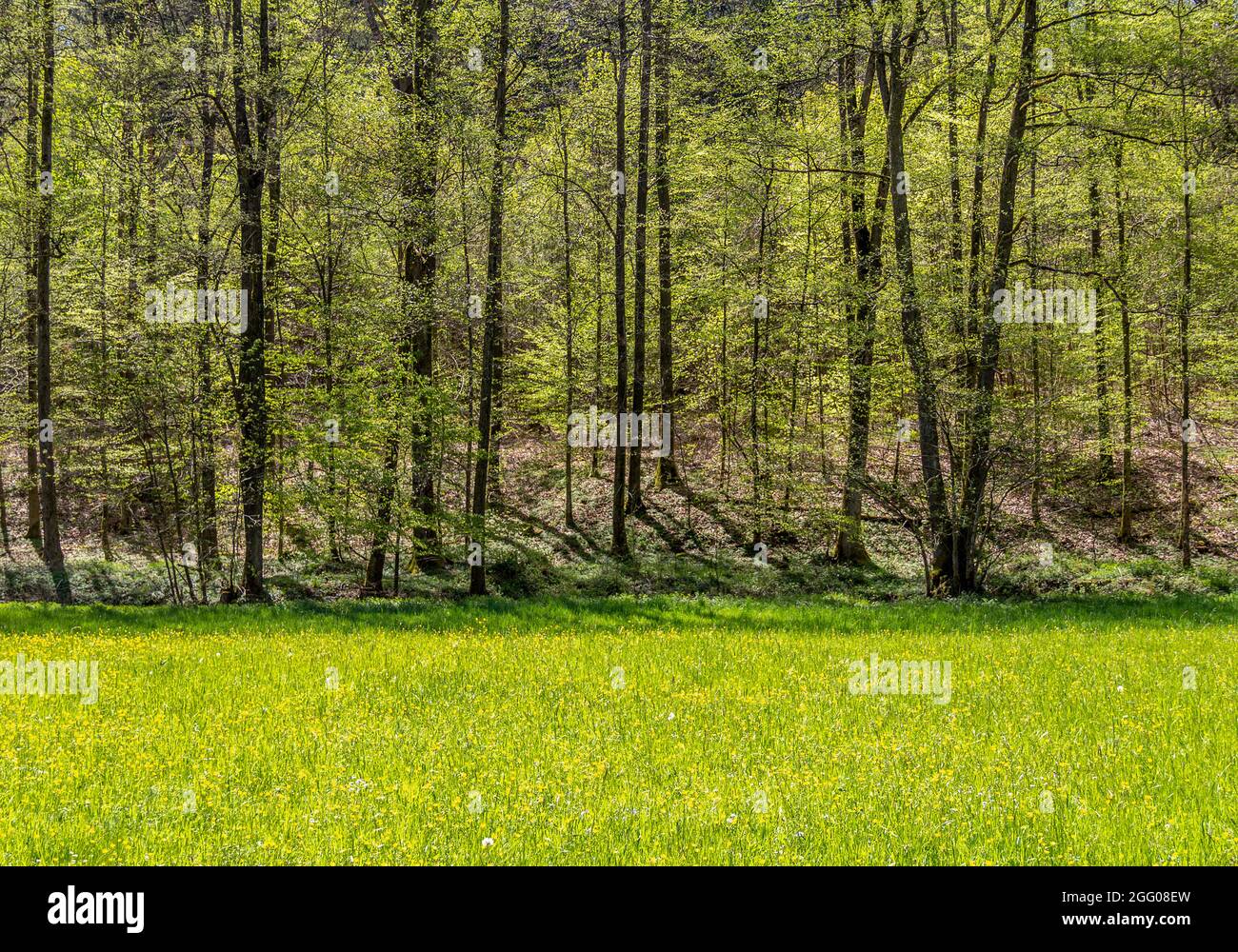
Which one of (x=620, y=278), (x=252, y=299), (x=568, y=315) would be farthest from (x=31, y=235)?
(x=620, y=278)

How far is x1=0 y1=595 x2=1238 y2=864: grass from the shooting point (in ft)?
15.0

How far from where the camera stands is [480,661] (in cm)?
999

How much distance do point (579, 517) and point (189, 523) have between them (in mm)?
12680

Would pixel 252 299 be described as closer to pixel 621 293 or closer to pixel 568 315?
pixel 621 293

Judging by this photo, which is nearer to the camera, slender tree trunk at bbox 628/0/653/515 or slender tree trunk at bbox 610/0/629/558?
slender tree trunk at bbox 610/0/629/558

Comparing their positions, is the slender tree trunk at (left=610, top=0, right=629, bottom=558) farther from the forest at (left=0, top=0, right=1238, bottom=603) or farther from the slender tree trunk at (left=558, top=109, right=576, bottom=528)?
the slender tree trunk at (left=558, top=109, right=576, bottom=528)

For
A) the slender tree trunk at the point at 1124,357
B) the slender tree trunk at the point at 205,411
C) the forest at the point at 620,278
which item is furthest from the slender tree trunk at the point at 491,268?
the slender tree trunk at the point at 1124,357

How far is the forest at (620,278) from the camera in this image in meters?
17.6

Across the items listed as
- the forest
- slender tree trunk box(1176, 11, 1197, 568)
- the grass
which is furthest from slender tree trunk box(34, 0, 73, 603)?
slender tree trunk box(1176, 11, 1197, 568)

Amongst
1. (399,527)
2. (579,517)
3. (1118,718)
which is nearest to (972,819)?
(1118,718)

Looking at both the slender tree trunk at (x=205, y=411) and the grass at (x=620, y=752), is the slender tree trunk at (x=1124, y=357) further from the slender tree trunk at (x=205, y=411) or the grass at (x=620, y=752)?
the slender tree trunk at (x=205, y=411)

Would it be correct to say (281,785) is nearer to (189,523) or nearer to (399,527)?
(399,527)

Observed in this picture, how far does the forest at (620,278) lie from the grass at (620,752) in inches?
287

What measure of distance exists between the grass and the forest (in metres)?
7.29
